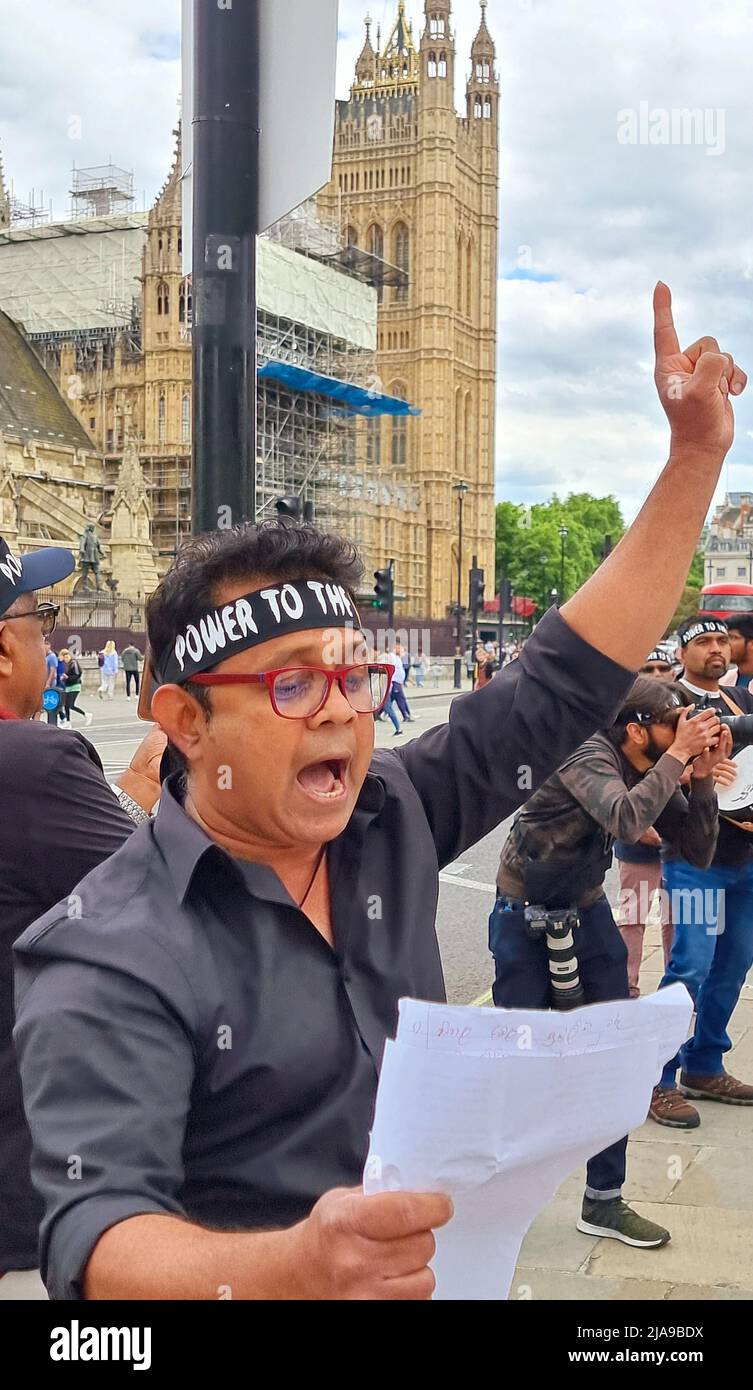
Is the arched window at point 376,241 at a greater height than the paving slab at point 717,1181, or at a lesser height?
greater

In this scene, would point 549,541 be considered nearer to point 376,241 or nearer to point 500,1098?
point 376,241

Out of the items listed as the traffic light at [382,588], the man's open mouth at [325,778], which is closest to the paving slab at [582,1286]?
the man's open mouth at [325,778]

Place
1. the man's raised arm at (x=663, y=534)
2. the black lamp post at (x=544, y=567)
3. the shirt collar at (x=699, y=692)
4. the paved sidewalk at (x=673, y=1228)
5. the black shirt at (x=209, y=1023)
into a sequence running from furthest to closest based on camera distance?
the black lamp post at (x=544, y=567)
the shirt collar at (x=699, y=692)
the paved sidewalk at (x=673, y=1228)
the man's raised arm at (x=663, y=534)
the black shirt at (x=209, y=1023)

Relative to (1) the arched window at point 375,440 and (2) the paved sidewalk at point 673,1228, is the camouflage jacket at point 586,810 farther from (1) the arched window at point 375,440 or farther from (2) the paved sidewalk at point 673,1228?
(1) the arched window at point 375,440

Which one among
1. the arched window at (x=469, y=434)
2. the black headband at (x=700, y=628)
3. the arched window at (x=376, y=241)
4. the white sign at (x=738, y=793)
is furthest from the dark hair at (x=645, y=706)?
the arched window at (x=469, y=434)

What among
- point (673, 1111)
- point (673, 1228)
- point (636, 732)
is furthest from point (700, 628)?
point (673, 1228)

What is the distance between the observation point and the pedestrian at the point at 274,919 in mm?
1233

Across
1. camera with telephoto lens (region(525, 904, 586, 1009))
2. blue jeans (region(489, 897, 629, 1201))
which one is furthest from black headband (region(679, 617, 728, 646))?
camera with telephoto lens (region(525, 904, 586, 1009))

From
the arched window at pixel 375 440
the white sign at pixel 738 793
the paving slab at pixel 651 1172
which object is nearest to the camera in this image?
the paving slab at pixel 651 1172

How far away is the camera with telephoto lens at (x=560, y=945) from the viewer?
161 inches

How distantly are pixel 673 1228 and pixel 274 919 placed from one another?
3.01 metres

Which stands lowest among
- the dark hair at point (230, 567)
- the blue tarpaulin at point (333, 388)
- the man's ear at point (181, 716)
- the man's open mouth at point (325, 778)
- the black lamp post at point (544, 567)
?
the man's open mouth at point (325, 778)

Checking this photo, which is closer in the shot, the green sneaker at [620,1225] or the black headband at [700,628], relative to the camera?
the green sneaker at [620,1225]
